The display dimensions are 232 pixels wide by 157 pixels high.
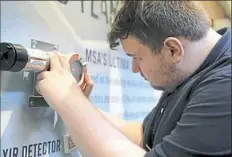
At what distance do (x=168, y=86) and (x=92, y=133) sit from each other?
0.80ft

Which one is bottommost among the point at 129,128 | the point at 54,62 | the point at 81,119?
the point at 129,128

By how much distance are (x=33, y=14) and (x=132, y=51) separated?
0.79 ft

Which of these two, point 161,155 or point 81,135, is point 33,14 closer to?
point 81,135

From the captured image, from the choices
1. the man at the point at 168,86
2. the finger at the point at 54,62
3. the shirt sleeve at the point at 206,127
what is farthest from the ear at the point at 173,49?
the finger at the point at 54,62

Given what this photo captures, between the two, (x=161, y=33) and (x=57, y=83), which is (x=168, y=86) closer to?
(x=161, y=33)

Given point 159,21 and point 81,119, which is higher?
point 159,21

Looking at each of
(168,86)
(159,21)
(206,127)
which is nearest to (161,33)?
(159,21)

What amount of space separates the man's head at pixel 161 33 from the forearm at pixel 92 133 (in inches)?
7.4

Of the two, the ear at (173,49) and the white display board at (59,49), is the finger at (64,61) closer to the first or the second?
the white display board at (59,49)

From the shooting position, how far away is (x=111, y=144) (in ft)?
2.10

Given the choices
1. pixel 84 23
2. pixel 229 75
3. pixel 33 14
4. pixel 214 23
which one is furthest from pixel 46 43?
pixel 214 23

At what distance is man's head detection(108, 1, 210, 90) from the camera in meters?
0.73

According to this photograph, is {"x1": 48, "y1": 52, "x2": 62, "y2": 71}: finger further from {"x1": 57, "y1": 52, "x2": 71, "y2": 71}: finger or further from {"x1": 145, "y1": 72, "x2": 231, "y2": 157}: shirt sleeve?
{"x1": 145, "y1": 72, "x2": 231, "y2": 157}: shirt sleeve

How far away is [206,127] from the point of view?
576 mm
